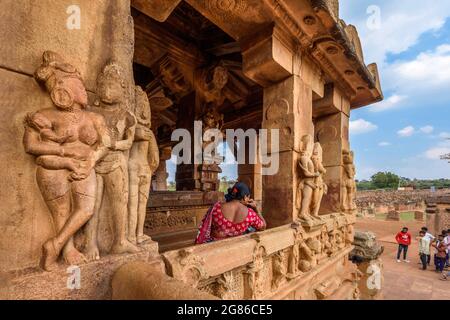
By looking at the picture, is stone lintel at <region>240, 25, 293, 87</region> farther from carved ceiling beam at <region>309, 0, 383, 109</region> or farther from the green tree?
the green tree

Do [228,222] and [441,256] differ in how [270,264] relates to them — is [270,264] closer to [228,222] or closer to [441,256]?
[228,222]

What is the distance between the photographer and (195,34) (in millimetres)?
5102

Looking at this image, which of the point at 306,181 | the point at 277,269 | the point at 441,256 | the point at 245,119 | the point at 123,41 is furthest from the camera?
the point at 441,256

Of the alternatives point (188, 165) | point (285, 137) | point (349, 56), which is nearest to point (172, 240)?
point (188, 165)

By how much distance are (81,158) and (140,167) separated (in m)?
0.43

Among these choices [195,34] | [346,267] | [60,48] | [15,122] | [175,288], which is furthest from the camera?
[346,267]

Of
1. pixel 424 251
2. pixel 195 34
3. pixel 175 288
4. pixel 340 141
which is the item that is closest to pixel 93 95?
pixel 175 288

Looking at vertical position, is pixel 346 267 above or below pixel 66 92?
below

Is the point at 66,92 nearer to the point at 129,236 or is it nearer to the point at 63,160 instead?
the point at 63,160

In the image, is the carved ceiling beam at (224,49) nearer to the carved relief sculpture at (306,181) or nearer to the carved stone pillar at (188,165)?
the carved stone pillar at (188,165)

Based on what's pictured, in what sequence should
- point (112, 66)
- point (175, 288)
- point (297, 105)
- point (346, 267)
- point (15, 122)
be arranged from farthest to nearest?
point (346, 267) → point (297, 105) → point (112, 66) → point (15, 122) → point (175, 288)

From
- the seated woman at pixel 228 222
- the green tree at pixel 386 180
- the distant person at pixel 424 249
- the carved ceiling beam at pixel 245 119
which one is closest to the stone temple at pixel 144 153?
the seated woman at pixel 228 222

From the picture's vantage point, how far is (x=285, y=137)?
359cm
